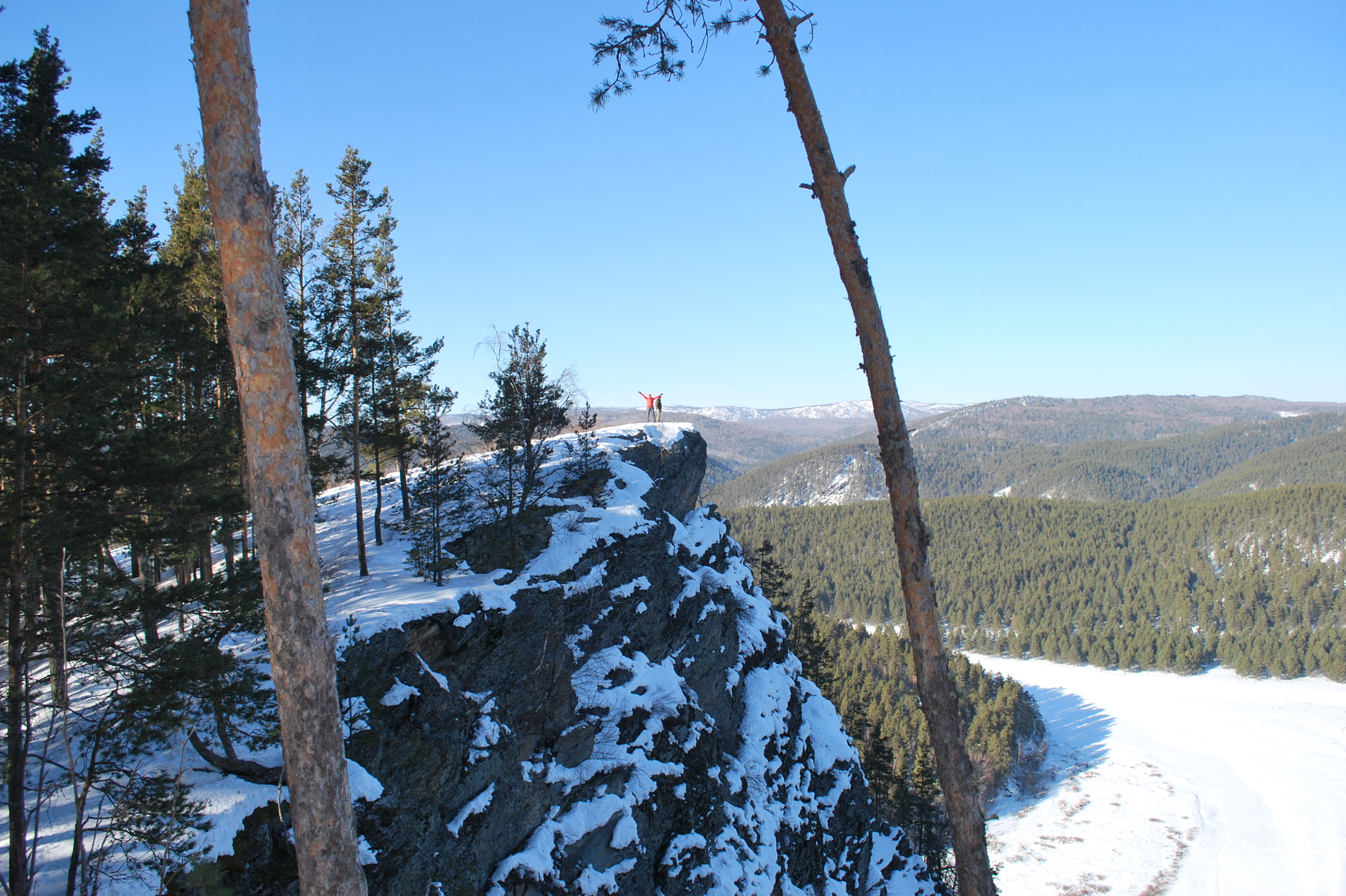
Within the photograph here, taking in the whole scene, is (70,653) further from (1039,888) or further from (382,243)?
(1039,888)

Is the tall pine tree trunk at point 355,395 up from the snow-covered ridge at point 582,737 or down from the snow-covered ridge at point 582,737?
up

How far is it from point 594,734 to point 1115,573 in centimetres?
16746

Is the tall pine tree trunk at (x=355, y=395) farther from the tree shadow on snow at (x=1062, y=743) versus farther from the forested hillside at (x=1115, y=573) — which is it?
the forested hillside at (x=1115, y=573)

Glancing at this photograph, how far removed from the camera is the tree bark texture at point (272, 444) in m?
4.29

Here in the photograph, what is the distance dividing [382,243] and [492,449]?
7493 mm

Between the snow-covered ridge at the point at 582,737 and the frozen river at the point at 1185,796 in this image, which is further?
the frozen river at the point at 1185,796

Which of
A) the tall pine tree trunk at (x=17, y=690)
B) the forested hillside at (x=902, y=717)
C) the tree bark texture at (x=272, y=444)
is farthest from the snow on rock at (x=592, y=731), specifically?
the forested hillside at (x=902, y=717)

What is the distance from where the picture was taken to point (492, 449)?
711 inches

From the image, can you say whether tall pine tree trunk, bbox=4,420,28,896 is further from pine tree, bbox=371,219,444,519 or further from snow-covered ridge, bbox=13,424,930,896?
pine tree, bbox=371,219,444,519

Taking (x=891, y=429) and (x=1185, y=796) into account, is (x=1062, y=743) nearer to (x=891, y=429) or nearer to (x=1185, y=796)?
(x=1185, y=796)

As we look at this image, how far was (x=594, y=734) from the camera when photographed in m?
14.4

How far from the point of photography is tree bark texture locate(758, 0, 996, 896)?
5414mm

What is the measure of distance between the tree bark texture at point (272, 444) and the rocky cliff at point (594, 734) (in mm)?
4296

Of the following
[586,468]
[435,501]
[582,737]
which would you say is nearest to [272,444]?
[435,501]
